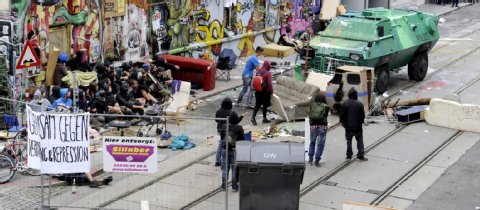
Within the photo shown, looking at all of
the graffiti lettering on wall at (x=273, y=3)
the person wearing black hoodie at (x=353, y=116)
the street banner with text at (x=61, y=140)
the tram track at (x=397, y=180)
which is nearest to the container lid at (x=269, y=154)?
the tram track at (x=397, y=180)

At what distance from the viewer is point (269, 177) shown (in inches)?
519

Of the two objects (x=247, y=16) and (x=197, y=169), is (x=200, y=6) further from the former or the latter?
(x=197, y=169)

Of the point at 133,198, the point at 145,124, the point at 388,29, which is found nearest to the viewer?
the point at 133,198

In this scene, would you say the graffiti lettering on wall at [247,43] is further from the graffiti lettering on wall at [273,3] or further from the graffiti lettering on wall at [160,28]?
the graffiti lettering on wall at [160,28]

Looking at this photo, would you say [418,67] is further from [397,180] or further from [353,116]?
[397,180]

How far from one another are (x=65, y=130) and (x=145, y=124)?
6.06m

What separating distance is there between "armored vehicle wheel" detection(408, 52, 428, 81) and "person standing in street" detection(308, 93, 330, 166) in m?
9.82

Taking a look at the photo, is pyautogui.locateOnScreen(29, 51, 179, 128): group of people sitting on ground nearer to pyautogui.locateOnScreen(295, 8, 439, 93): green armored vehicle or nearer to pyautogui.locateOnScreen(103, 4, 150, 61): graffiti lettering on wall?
pyautogui.locateOnScreen(103, 4, 150, 61): graffiti lettering on wall

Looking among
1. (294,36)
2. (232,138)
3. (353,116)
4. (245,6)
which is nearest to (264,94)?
(353,116)

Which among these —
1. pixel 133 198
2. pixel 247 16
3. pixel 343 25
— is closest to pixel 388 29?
pixel 343 25

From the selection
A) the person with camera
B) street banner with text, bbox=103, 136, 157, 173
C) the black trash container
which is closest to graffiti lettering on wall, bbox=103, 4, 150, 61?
the person with camera

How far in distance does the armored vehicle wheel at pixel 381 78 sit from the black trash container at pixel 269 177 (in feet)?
36.2

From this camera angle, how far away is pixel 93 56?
73.8 feet

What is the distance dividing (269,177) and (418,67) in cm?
1393
